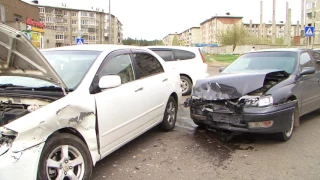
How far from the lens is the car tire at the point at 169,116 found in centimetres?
555

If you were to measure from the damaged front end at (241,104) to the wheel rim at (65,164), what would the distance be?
8.30 ft

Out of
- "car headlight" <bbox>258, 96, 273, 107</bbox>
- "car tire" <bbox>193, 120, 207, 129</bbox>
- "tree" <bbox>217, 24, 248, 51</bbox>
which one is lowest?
"car tire" <bbox>193, 120, 207, 129</bbox>

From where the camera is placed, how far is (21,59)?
3061mm

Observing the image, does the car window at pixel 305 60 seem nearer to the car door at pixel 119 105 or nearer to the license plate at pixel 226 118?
the license plate at pixel 226 118

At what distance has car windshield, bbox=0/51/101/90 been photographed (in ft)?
11.2

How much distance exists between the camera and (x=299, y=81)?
5.42m

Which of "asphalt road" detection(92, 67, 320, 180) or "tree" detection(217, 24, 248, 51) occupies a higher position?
"tree" detection(217, 24, 248, 51)

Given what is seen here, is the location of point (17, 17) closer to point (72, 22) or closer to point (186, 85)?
point (186, 85)

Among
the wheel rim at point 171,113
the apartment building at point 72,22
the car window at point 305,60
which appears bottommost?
the wheel rim at point 171,113

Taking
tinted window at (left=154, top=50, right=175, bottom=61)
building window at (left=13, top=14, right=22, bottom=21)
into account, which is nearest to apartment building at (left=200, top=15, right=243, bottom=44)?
building window at (left=13, top=14, right=22, bottom=21)

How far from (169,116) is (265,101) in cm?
187

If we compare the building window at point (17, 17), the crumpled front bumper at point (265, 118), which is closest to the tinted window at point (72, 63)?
the crumpled front bumper at point (265, 118)

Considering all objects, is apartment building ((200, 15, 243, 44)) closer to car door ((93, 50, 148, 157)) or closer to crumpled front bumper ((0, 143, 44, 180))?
car door ((93, 50, 148, 157))

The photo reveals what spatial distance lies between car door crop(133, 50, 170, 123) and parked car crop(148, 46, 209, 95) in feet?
14.7
